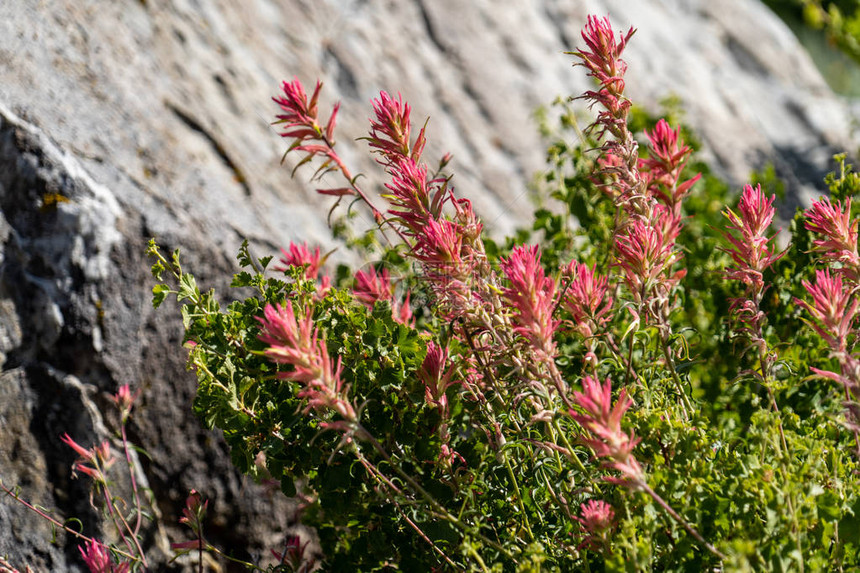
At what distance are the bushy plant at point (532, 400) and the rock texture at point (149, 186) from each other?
0.60 m

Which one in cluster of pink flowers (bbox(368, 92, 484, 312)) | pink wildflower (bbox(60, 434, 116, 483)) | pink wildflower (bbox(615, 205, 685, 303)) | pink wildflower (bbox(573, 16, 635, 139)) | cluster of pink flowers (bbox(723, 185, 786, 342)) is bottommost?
pink wildflower (bbox(60, 434, 116, 483))

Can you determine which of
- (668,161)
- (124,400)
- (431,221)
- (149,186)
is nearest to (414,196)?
(431,221)

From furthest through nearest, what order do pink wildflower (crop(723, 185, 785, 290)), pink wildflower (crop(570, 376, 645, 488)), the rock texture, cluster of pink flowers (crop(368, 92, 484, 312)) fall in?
the rock texture → pink wildflower (crop(723, 185, 785, 290)) → cluster of pink flowers (crop(368, 92, 484, 312)) → pink wildflower (crop(570, 376, 645, 488))

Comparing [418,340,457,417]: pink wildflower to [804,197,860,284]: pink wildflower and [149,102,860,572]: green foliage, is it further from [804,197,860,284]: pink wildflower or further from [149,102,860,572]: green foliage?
[804,197,860,284]: pink wildflower

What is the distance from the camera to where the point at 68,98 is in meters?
2.46

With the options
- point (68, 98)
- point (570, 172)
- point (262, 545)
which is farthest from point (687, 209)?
point (68, 98)

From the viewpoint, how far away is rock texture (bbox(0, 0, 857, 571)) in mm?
2268

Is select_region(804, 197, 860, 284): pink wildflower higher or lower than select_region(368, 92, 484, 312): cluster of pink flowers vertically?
higher

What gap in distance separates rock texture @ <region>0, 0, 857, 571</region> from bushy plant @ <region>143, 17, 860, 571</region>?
600 millimetres

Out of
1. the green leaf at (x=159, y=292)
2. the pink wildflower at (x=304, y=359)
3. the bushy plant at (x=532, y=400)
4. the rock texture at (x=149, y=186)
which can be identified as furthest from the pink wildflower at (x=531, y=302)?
the rock texture at (x=149, y=186)

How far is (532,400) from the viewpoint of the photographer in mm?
1541

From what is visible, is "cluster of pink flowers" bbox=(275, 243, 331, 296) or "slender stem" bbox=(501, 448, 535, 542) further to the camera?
"cluster of pink flowers" bbox=(275, 243, 331, 296)

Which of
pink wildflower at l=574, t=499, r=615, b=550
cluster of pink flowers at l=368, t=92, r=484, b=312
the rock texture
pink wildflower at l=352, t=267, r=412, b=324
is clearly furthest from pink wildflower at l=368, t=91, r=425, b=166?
the rock texture

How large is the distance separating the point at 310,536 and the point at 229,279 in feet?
3.13
